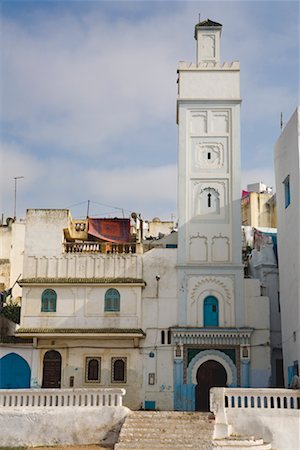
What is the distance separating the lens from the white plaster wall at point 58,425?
76.7 feet

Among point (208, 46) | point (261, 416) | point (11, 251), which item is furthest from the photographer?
point (11, 251)

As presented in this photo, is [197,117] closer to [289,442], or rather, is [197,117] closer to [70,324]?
[70,324]

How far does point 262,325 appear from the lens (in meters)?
30.4

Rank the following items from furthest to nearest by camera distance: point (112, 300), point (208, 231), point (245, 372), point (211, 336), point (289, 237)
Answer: point (208, 231) < point (112, 300) < point (211, 336) < point (245, 372) < point (289, 237)

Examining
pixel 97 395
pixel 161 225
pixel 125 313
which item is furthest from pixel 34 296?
pixel 161 225

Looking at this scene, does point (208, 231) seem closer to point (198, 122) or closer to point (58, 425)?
point (198, 122)

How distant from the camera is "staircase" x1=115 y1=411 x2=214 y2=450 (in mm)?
21766

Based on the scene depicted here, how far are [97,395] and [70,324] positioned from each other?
6446mm

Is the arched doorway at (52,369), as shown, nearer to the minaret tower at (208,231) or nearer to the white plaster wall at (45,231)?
the white plaster wall at (45,231)

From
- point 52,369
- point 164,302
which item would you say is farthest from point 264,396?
point 52,369

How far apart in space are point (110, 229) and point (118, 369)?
6.52 metres

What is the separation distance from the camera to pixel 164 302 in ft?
101

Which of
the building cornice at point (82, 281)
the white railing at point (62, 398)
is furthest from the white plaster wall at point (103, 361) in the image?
the white railing at point (62, 398)

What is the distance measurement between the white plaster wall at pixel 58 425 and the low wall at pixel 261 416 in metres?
3.04
